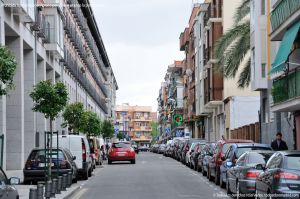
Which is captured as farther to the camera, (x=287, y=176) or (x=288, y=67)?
(x=288, y=67)

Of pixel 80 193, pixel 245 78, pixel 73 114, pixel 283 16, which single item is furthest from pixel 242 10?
pixel 80 193

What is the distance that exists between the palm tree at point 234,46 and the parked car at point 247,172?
17.6 metres

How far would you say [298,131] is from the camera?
32000mm

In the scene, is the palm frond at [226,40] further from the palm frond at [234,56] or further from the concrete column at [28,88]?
the concrete column at [28,88]

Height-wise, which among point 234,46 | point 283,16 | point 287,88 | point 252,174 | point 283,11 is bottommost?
point 252,174

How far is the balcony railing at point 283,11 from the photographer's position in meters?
27.8

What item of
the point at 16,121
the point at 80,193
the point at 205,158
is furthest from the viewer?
the point at 16,121

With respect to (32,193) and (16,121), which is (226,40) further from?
(32,193)

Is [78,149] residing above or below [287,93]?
below

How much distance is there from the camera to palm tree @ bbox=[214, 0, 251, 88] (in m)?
36.7

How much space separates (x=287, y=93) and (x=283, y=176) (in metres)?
16.0

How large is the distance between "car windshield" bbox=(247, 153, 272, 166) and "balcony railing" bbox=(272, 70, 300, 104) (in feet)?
29.4

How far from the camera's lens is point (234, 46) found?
124ft

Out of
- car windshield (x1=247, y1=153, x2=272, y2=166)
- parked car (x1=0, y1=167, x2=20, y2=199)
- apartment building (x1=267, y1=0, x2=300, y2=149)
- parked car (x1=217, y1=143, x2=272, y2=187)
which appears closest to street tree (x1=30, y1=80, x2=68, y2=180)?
parked car (x1=217, y1=143, x2=272, y2=187)
